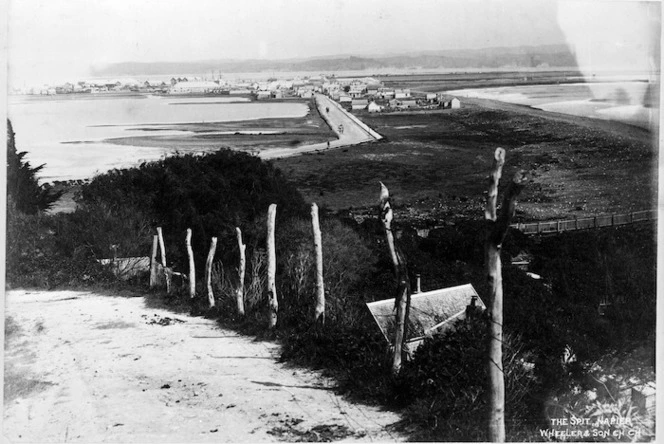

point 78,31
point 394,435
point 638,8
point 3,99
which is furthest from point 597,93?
point 3,99

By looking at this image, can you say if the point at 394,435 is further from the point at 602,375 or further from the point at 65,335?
the point at 65,335

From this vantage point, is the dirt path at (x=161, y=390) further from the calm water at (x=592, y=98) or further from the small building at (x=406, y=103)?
the small building at (x=406, y=103)

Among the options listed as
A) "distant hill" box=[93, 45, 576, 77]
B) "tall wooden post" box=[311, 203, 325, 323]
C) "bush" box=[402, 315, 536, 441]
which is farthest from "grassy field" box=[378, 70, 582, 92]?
"bush" box=[402, 315, 536, 441]

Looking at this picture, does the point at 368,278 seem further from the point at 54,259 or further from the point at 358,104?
the point at 54,259

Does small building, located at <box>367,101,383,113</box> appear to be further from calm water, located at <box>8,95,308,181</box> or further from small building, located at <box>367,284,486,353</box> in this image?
small building, located at <box>367,284,486,353</box>

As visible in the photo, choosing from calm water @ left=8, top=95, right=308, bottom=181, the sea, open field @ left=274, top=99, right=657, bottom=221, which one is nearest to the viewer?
the sea

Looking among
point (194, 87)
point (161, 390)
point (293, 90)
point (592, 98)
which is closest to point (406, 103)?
point (293, 90)
